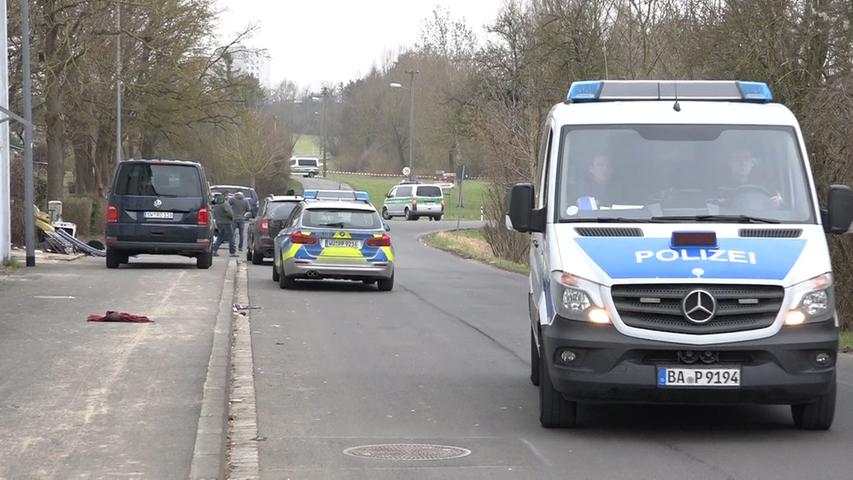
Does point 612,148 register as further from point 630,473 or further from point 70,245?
point 70,245

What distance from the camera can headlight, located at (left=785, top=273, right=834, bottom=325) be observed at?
857 centimetres

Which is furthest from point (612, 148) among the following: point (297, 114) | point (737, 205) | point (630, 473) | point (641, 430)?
point (297, 114)

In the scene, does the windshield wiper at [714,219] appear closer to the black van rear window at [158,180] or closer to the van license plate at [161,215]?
the van license plate at [161,215]

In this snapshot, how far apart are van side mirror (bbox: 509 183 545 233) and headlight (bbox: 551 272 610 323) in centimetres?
84

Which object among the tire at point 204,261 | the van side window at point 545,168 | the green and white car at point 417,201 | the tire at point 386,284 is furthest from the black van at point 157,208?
the green and white car at point 417,201

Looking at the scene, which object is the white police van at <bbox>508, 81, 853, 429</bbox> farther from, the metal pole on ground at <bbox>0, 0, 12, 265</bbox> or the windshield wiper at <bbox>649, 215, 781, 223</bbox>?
the metal pole on ground at <bbox>0, 0, 12, 265</bbox>

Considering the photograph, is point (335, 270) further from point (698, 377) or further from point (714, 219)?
point (698, 377)

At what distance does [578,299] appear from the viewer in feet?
28.5

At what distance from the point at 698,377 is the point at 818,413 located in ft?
3.40

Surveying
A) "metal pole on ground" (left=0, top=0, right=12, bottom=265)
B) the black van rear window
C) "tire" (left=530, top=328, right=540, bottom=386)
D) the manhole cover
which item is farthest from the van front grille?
"metal pole on ground" (left=0, top=0, right=12, bottom=265)

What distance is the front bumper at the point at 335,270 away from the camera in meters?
21.8

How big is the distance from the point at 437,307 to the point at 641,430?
34.9 ft

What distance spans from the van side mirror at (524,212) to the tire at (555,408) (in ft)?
3.23

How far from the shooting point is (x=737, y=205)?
369 inches
